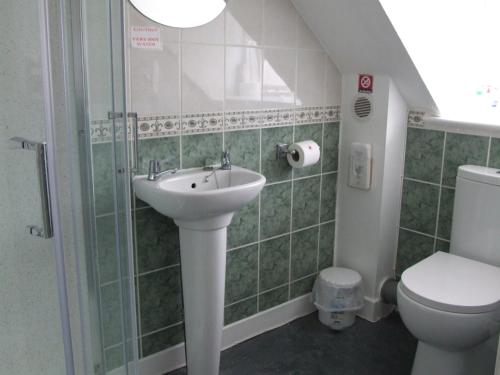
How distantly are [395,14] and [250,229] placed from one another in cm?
112

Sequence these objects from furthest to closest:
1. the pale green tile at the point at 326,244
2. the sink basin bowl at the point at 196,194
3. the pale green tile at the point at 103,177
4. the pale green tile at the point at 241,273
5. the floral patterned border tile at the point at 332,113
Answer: the pale green tile at the point at 326,244 → the floral patterned border tile at the point at 332,113 → the pale green tile at the point at 241,273 → the sink basin bowl at the point at 196,194 → the pale green tile at the point at 103,177

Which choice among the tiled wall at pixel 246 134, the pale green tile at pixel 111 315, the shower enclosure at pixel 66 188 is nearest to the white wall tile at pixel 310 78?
the tiled wall at pixel 246 134

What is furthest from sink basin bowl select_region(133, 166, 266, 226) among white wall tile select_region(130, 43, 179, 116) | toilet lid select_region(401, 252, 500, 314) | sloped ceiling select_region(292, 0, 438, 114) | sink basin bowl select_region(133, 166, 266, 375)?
sloped ceiling select_region(292, 0, 438, 114)

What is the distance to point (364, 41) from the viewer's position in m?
2.29

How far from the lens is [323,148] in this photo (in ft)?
8.48

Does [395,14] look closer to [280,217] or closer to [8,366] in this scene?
[280,217]

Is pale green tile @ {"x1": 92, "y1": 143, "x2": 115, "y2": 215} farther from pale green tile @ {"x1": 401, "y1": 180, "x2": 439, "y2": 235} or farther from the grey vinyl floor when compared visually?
pale green tile @ {"x1": 401, "y1": 180, "x2": 439, "y2": 235}

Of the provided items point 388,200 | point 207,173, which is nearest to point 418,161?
point 388,200

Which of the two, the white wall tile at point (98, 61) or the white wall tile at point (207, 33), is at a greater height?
the white wall tile at point (207, 33)

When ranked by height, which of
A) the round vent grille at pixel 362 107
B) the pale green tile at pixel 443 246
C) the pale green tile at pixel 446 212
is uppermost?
the round vent grille at pixel 362 107

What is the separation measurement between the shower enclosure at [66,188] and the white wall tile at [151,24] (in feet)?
1.72

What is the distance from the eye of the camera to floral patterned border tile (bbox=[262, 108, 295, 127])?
2.30 meters

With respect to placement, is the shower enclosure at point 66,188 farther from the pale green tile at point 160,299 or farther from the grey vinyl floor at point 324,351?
the grey vinyl floor at point 324,351

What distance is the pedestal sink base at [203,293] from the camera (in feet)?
6.22
